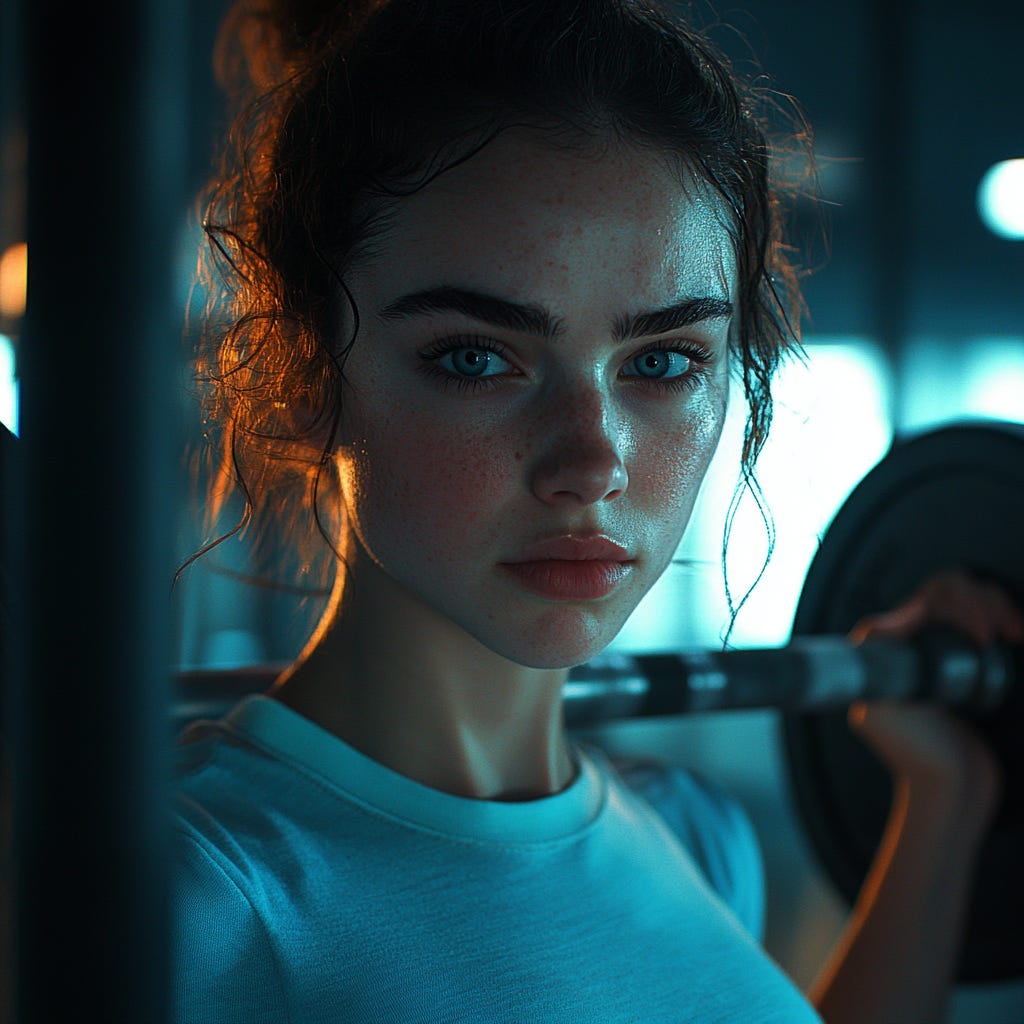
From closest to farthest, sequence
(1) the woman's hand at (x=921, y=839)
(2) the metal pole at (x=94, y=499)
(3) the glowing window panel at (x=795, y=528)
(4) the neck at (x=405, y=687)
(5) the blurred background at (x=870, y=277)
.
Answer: (2) the metal pole at (x=94, y=499) → (4) the neck at (x=405, y=687) → (1) the woman's hand at (x=921, y=839) → (3) the glowing window panel at (x=795, y=528) → (5) the blurred background at (x=870, y=277)

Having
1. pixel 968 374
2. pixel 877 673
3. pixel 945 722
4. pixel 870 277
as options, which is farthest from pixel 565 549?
pixel 968 374

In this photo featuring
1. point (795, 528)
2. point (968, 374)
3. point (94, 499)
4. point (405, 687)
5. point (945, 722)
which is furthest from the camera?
point (968, 374)

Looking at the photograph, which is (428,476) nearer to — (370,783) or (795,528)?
(370,783)

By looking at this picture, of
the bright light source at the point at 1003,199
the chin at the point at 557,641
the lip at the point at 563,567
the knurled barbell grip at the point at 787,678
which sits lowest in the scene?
the knurled barbell grip at the point at 787,678

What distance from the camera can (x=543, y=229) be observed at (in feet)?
1.53

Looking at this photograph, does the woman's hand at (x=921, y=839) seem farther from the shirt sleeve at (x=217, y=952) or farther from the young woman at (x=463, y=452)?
the shirt sleeve at (x=217, y=952)

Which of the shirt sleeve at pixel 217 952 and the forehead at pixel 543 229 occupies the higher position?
the forehead at pixel 543 229

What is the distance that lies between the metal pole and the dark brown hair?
0.29 metres

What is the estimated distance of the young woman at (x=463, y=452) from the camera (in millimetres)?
472

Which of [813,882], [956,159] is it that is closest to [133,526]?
[813,882]

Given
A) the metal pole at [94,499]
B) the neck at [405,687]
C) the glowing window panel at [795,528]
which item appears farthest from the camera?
the glowing window panel at [795,528]

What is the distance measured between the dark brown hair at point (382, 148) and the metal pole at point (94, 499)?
0.29 m

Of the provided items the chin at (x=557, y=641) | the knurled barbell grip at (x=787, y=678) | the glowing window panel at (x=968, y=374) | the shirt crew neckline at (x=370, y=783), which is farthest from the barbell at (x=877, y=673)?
the glowing window panel at (x=968, y=374)

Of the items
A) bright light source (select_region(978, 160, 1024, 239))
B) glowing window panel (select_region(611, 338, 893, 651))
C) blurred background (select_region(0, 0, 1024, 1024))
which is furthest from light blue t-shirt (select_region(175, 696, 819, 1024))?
bright light source (select_region(978, 160, 1024, 239))
